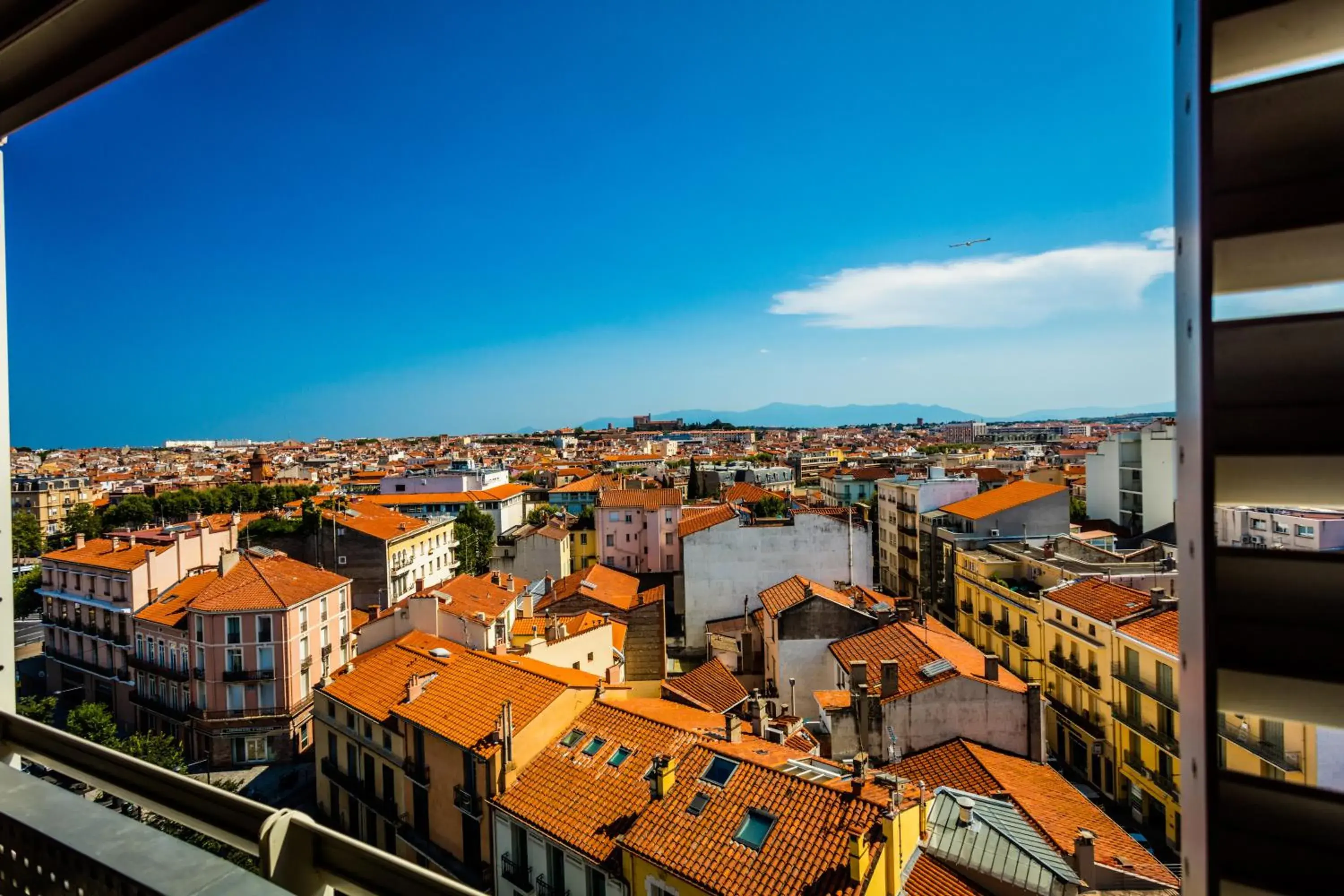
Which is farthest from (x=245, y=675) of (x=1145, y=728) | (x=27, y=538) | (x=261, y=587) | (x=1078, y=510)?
(x=1078, y=510)

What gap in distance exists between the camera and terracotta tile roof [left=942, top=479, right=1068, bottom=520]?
20.5 meters

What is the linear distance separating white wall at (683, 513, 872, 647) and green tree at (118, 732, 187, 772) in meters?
10.7

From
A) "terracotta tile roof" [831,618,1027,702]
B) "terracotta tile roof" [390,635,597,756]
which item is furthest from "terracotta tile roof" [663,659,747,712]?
"terracotta tile roof" [390,635,597,756]

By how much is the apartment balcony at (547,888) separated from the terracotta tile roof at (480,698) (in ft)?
4.39

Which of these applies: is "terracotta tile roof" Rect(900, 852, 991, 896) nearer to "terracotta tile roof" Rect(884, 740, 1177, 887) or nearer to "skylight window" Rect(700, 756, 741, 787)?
"terracotta tile roof" Rect(884, 740, 1177, 887)

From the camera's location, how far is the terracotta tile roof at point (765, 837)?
20.2ft

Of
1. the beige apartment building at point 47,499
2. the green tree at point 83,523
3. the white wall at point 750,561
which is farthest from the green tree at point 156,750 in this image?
the beige apartment building at point 47,499

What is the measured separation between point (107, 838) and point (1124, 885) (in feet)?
28.0

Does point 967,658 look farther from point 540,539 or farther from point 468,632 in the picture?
point 540,539

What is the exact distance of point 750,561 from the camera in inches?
734

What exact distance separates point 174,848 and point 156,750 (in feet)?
47.3

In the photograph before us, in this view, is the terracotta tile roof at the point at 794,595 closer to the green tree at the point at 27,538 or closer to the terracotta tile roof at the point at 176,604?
the terracotta tile roof at the point at 176,604

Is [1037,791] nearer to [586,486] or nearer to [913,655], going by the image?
[913,655]

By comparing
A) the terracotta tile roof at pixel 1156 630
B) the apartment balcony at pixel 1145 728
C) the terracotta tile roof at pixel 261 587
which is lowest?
the apartment balcony at pixel 1145 728
